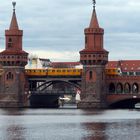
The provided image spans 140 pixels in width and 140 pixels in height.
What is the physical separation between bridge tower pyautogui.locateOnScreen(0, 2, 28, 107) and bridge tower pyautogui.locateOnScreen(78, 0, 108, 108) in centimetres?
1385

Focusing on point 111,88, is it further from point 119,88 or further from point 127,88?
point 127,88

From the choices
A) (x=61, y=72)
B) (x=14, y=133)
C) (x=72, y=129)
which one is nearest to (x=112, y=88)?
(x=61, y=72)

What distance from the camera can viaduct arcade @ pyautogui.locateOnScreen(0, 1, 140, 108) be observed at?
171 metres

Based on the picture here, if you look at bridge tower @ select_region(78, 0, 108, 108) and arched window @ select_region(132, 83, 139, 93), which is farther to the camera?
arched window @ select_region(132, 83, 139, 93)

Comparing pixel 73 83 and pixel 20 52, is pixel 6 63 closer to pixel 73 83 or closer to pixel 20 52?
pixel 20 52

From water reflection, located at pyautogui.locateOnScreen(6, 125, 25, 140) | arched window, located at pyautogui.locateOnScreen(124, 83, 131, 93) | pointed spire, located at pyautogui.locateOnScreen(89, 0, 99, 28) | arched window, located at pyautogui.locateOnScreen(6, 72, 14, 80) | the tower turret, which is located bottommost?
water reflection, located at pyautogui.locateOnScreen(6, 125, 25, 140)

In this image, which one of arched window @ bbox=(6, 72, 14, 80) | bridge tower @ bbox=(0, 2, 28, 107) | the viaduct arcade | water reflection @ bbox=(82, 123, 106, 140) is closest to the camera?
water reflection @ bbox=(82, 123, 106, 140)

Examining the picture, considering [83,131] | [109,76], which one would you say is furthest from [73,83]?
[83,131]

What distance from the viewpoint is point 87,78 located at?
17325 centimetres

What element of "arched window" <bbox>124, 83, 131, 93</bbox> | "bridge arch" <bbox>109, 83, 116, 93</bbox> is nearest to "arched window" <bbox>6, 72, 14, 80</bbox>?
"bridge arch" <bbox>109, 83, 116, 93</bbox>

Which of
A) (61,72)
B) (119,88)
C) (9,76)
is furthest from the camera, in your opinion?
(61,72)

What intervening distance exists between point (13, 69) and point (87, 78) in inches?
640

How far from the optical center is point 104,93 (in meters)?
174

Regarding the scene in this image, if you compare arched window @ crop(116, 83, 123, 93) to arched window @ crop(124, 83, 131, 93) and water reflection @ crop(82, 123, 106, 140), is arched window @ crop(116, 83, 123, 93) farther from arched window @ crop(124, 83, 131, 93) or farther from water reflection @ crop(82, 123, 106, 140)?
water reflection @ crop(82, 123, 106, 140)
